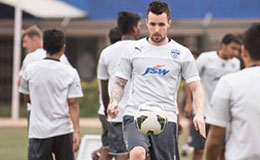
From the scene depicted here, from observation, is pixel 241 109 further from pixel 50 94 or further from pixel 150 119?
pixel 50 94

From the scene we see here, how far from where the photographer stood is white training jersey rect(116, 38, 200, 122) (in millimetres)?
7922

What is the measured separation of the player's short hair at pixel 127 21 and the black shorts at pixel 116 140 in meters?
1.21

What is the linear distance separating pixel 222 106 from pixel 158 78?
2.53 metres

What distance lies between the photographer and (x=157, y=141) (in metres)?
7.89

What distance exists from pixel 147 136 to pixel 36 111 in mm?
1561

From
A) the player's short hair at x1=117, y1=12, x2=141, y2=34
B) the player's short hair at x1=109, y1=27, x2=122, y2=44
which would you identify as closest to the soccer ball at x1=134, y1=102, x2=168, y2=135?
the player's short hair at x1=117, y1=12, x2=141, y2=34

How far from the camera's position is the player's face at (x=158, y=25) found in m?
7.96

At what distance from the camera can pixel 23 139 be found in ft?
56.3

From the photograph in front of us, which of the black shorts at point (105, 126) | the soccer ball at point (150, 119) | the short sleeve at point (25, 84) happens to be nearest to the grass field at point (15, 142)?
the black shorts at point (105, 126)

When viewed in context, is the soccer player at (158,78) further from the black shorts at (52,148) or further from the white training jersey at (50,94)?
the black shorts at (52,148)

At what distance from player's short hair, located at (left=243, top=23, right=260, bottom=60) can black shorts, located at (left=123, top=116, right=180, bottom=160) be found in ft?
8.52

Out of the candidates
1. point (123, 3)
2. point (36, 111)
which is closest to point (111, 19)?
point (123, 3)

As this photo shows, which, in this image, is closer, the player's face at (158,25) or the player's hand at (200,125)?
the player's hand at (200,125)

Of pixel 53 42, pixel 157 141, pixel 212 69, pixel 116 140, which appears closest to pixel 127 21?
pixel 53 42
